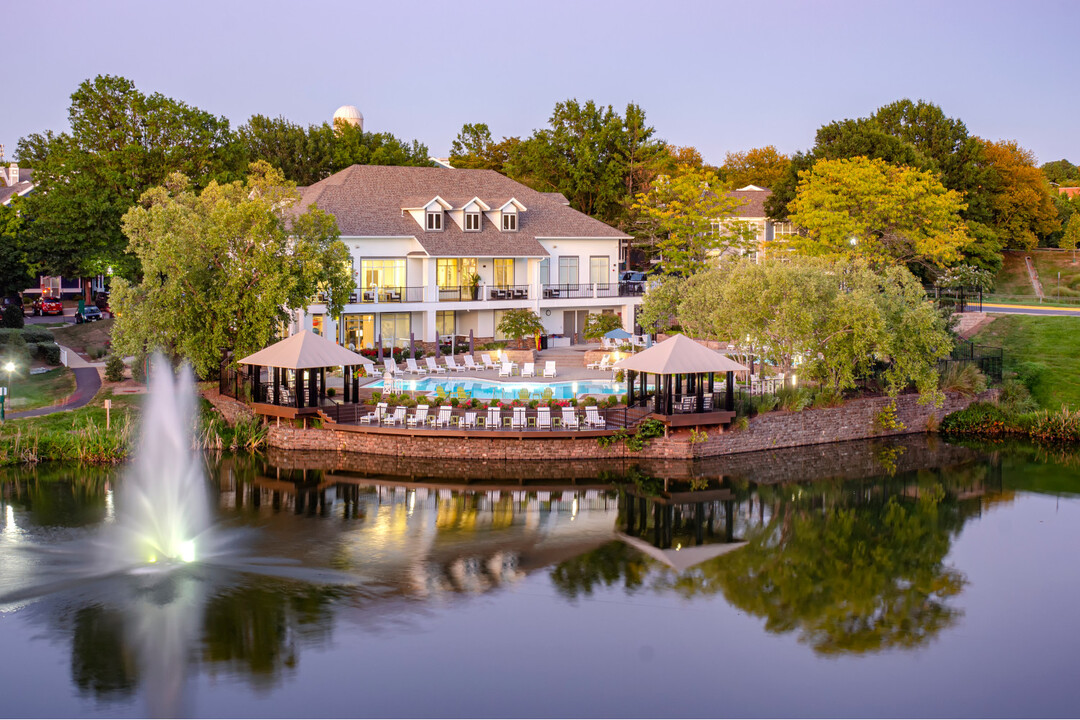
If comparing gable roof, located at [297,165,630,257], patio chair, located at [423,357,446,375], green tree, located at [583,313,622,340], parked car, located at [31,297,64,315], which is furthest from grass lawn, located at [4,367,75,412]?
parked car, located at [31,297,64,315]

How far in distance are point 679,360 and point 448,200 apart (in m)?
22.5

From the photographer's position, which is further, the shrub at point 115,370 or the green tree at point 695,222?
the green tree at point 695,222

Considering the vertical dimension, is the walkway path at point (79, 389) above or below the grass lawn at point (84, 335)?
below

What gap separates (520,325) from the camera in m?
45.9

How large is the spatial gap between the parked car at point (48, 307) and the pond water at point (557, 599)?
38340 mm

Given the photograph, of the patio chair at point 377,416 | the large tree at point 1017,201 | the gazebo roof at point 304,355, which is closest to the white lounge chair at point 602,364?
the gazebo roof at point 304,355

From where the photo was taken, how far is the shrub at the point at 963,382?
38250 millimetres

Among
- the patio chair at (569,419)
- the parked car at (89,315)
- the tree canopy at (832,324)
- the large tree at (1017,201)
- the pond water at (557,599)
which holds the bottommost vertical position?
the pond water at (557,599)

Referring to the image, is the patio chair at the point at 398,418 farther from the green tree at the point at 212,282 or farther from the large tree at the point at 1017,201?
the large tree at the point at 1017,201

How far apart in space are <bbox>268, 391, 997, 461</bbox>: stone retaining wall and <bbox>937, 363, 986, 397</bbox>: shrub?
4662 mm

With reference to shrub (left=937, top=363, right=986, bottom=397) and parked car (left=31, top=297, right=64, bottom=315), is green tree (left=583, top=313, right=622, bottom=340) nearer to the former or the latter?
shrub (left=937, top=363, right=986, bottom=397)

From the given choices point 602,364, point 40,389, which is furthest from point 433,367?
point 40,389

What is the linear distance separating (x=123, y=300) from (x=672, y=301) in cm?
2134

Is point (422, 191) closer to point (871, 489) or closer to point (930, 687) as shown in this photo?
point (871, 489)
